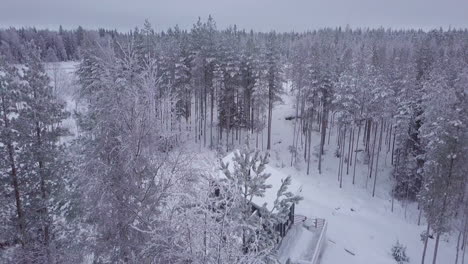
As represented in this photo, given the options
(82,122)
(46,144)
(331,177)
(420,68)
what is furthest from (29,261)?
(420,68)

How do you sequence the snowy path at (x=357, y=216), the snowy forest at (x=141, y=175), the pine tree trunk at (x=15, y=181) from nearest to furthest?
the snowy forest at (x=141, y=175) < the pine tree trunk at (x=15, y=181) < the snowy path at (x=357, y=216)

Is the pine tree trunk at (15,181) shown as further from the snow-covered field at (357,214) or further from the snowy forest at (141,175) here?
the snow-covered field at (357,214)

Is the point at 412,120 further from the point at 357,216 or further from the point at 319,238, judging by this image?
the point at 319,238

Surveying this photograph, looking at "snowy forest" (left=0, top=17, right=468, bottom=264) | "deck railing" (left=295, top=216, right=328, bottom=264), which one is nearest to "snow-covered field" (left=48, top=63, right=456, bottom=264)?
"snowy forest" (left=0, top=17, right=468, bottom=264)

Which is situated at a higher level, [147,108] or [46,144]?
[147,108]

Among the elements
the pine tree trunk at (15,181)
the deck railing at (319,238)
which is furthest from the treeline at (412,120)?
the pine tree trunk at (15,181)

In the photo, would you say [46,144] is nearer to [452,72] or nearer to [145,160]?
[145,160]

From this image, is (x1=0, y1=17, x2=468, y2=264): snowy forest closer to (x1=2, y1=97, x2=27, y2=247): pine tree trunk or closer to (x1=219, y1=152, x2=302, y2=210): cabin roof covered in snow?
(x1=2, y1=97, x2=27, y2=247): pine tree trunk

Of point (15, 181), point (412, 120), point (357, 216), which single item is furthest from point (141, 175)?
point (412, 120)
